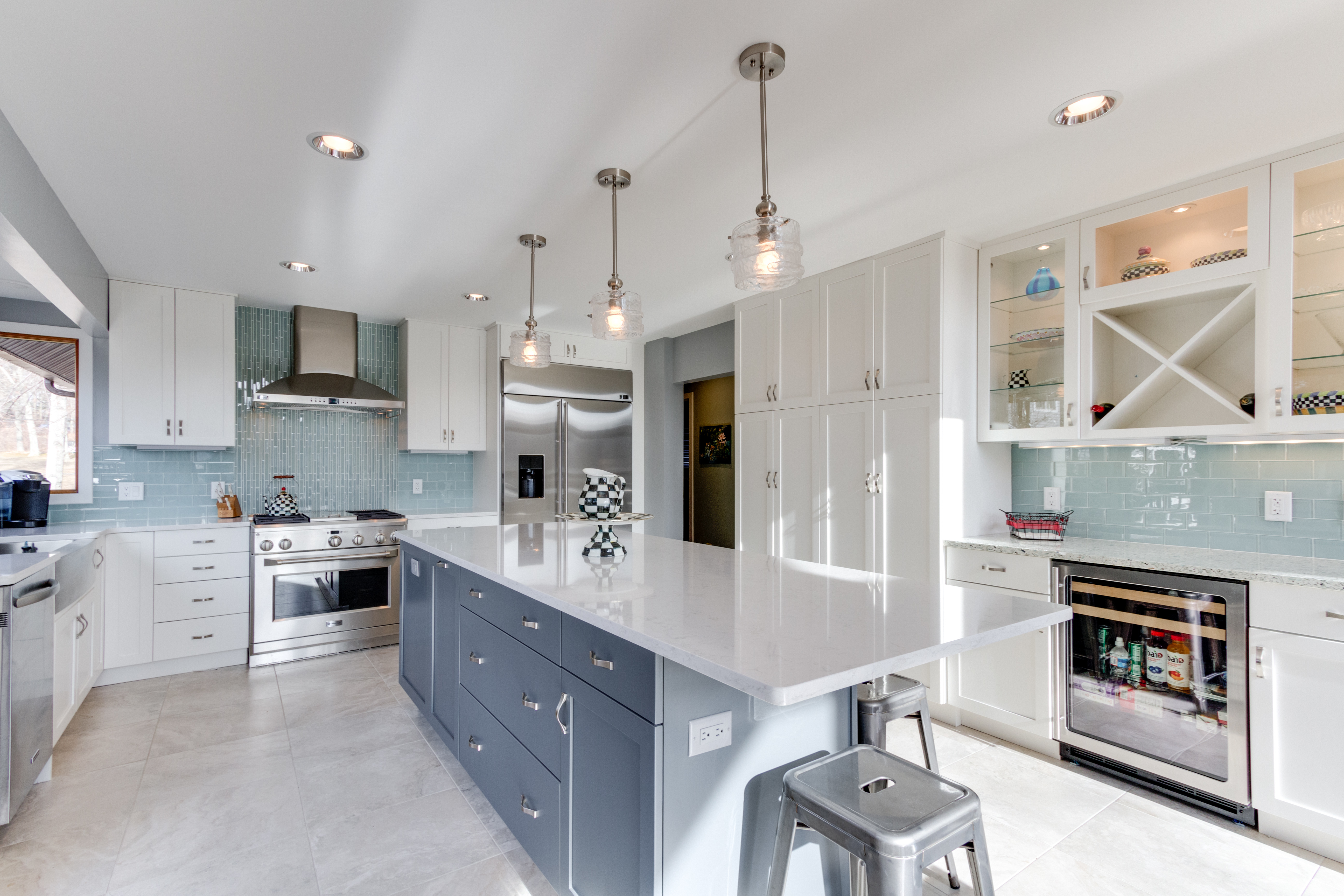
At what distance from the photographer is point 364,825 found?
7.18 feet

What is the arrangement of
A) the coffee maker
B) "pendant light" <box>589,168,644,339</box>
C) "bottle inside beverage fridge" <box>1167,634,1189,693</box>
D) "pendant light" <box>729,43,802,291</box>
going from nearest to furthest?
"pendant light" <box>729,43,802,291</box>, "bottle inside beverage fridge" <box>1167,634,1189,693</box>, "pendant light" <box>589,168,644,339</box>, the coffee maker

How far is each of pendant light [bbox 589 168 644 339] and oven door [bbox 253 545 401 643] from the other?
7.79 feet

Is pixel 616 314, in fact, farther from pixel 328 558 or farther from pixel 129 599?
pixel 129 599

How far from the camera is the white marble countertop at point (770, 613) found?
105 cm

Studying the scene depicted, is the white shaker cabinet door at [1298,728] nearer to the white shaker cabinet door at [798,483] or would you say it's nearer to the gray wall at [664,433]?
the white shaker cabinet door at [798,483]

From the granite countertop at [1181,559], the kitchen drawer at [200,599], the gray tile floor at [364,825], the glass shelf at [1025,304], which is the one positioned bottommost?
the gray tile floor at [364,825]

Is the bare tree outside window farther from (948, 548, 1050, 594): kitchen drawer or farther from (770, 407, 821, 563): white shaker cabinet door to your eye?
(948, 548, 1050, 594): kitchen drawer

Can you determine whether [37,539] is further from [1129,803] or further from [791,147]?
[1129,803]

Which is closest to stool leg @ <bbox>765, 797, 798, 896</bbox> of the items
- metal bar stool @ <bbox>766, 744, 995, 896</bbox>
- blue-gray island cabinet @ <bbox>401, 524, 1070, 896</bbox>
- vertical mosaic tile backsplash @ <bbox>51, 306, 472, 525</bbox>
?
metal bar stool @ <bbox>766, 744, 995, 896</bbox>

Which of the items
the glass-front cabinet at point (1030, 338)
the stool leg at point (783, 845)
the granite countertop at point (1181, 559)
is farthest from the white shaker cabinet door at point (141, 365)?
the glass-front cabinet at point (1030, 338)

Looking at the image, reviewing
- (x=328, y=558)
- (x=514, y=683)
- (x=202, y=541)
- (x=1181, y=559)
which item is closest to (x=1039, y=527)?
(x=1181, y=559)

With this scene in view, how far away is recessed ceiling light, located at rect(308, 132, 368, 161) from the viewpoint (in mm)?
2092

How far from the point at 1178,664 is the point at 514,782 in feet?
7.76

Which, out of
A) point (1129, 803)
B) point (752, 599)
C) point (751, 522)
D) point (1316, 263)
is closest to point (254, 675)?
point (751, 522)
